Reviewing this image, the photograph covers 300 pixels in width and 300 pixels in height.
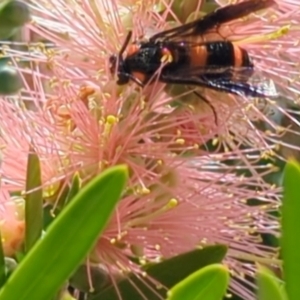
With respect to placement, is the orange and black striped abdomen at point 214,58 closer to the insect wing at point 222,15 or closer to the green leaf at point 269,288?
the insect wing at point 222,15

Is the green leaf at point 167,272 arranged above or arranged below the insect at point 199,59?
below

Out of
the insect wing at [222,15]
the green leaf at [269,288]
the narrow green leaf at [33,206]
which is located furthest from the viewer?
the insect wing at [222,15]

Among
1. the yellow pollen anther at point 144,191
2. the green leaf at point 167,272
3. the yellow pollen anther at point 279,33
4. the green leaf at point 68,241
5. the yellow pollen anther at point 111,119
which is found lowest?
the green leaf at point 167,272

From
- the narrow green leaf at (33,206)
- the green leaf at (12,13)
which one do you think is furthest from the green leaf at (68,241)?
the green leaf at (12,13)

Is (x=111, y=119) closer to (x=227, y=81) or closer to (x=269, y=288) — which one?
(x=227, y=81)

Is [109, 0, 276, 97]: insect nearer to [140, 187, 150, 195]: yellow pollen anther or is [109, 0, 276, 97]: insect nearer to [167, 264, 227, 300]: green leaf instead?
[140, 187, 150, 195]: yellow pollen anther

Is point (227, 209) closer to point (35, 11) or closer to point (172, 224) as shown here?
point (172, 224)

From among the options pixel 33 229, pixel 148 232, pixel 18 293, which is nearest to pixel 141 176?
pixel 148 232
